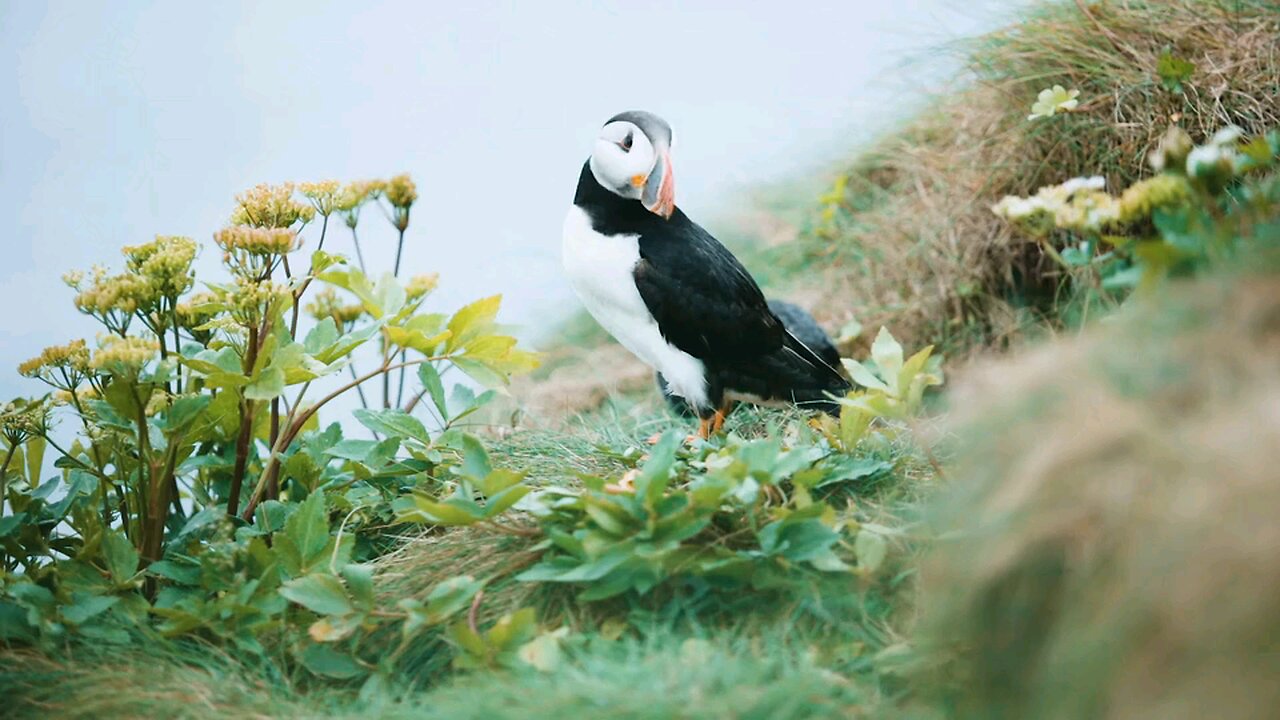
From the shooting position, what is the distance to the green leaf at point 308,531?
2137 mm

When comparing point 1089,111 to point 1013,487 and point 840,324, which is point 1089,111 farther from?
point 1013,487

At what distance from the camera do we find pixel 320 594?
194cm

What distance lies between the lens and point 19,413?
2.26m

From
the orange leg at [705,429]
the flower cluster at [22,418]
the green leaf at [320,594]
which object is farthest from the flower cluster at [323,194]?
the orange leg at [705,429]

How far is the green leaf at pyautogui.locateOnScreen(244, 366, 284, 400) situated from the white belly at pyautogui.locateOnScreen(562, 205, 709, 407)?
1.07 metres

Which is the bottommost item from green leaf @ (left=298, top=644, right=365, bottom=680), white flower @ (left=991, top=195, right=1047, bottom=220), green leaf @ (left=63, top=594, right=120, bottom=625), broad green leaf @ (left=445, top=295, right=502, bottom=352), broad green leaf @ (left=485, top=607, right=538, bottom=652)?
green leaf @ (left=298, top=644, right=365, bottom=680)

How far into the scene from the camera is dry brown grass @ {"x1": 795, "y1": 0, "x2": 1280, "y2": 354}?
3207 millimetres

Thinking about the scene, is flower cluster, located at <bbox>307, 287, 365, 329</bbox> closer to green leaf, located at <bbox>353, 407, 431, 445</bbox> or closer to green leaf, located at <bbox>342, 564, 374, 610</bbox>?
green leaf, located at <bbox>353, 407, 431, 445</bbox>

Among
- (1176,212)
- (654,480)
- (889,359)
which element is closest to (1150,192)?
(1176,212)

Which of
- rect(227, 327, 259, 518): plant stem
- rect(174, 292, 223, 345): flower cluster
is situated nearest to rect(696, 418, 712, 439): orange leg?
rect(227, 327, 259, 518): plant stem

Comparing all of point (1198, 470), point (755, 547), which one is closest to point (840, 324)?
point (755, 547)

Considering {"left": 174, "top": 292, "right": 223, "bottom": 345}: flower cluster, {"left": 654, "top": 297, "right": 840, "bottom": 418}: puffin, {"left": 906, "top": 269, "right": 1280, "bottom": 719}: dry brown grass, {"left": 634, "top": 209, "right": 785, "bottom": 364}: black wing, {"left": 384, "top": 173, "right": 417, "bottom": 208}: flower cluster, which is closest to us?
{"left": 906, "top": 269, "right": 1280, "bottom": 719}: dry brown grass

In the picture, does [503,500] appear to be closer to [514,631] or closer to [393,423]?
[514,631]

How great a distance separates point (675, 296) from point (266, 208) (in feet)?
3.58
